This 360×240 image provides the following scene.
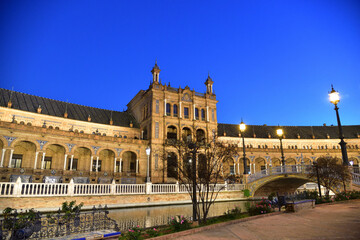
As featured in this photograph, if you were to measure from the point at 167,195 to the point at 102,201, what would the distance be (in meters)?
7.09

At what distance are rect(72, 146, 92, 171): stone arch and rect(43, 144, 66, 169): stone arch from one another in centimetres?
234

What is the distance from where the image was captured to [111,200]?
2288 centimetres

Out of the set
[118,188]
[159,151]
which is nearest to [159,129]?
[159,151]

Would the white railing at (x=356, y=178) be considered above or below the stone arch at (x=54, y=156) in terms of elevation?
below

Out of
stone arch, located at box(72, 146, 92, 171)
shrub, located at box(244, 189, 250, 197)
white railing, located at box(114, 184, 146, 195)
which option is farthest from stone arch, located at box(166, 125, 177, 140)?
white railing, located at box(114, 184, 146, 195)

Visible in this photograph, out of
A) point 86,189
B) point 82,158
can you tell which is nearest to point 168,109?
point 82,158

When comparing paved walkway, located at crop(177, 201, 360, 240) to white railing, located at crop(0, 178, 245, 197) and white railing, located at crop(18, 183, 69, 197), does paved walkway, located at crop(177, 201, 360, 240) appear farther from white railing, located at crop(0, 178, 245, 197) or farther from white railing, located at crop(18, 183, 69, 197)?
white railing, located at crop(18, 183, 69, 197)

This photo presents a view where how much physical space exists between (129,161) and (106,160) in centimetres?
396

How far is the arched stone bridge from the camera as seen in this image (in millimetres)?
28562

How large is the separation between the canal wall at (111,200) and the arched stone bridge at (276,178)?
7.54ft

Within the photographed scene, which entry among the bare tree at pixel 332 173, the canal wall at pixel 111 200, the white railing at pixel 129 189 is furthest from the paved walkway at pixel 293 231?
the white railing at pixel 129 189

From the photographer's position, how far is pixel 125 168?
42.9 metres

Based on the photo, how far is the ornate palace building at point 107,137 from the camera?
32.6 m

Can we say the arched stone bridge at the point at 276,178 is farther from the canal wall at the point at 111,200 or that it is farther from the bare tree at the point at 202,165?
the bare tree at the point at 202,165
